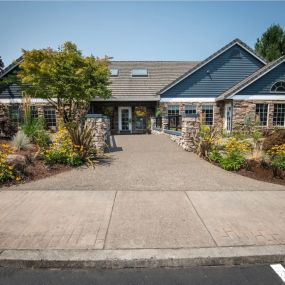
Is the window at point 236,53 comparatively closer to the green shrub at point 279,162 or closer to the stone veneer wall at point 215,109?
the stone veneer wall at point 215,109

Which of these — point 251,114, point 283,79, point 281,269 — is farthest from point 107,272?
point 283,79

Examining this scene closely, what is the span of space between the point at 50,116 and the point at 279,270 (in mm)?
20014

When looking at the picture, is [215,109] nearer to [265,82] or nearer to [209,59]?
[209,59]

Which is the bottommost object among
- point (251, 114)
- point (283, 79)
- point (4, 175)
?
point (4, 175)

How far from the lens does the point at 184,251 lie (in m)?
3.44

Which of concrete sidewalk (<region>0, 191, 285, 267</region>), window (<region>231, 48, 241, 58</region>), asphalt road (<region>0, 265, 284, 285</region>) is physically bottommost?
asphalt road (<region>0, 265, 284, 285</region>)

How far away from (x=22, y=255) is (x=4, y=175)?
12.2 feet

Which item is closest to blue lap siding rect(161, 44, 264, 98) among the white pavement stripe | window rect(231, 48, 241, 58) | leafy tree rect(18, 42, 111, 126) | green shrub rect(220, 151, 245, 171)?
window rect(231, 48, 241, 58)

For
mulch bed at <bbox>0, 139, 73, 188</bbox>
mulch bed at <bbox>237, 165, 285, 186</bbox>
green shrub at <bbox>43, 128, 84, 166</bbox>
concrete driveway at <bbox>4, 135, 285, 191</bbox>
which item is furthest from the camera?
green shrub at <bbox>43, 128, 84, 166</bbox>

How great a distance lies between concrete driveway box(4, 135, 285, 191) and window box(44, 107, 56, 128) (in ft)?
41.5

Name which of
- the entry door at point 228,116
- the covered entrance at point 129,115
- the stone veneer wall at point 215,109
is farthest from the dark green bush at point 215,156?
the covered entrance at point 129,115

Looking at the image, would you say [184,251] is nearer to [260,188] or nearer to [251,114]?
[260,188]

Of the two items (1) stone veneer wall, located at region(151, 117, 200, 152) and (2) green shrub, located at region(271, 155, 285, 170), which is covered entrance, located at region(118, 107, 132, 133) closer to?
(1) stone veneer wall, located at region(151, 117, 200, 152)

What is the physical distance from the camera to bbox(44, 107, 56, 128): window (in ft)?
66.9
